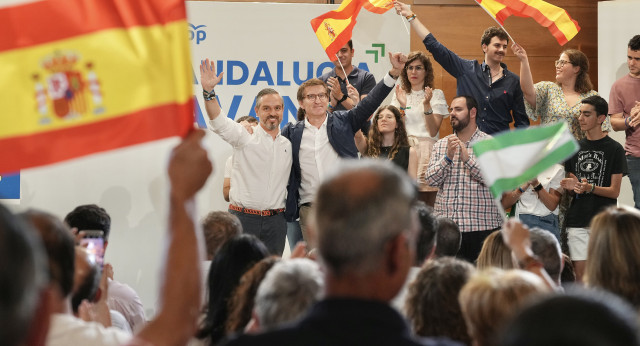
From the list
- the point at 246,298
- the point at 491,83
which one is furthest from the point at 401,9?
the point at 246,298

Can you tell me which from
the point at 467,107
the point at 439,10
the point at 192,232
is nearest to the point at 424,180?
the point at 467,107

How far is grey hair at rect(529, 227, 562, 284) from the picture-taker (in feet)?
11.5

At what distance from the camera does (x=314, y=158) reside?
6.41 m

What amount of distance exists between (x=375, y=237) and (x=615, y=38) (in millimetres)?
7408

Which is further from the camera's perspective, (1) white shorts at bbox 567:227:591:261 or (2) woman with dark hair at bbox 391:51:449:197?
(2) woman with dark hair at bbox 391:51:449:197

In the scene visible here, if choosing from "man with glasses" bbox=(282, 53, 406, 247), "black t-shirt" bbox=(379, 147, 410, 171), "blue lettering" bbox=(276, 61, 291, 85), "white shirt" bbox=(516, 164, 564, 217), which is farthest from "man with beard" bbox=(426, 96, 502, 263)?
"blue lettering" bbox=(276, 61, 291, 85)

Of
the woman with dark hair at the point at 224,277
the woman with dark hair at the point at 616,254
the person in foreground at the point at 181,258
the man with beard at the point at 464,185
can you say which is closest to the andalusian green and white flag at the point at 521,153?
the woman with dark hair at the point at 616,254

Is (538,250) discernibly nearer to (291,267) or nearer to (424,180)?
(291,267)

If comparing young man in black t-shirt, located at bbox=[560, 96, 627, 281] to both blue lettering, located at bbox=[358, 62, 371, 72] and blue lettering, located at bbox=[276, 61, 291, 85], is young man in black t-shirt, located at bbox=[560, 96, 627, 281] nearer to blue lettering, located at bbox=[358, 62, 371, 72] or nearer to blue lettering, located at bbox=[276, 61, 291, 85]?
blue lettering, located at bbox=[358, 62, 371, 72]

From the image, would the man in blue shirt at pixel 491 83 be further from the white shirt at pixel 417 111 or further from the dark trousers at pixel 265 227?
the dark trousers at pixel 265 227

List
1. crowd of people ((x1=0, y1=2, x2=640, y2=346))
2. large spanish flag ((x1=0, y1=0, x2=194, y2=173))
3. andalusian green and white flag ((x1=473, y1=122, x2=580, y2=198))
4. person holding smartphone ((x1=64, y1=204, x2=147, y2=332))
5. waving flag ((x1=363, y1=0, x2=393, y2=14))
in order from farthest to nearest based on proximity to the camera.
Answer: waving flag ((x1=363, y1=0, x2=393, y2=14)) → andalusian green and white flag ((x1=473, y1=122, x2=580, y2=198)) → person holding smartphone ((x1=64, y1=204, x2=147, y2=332)) → large spanish flag ((x1=0, y1=0, x2=194, y2=173)) → crowd of people ((x1=0, y1=2, x2=640, y2=346))

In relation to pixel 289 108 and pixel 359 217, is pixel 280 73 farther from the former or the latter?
pixel 359 217

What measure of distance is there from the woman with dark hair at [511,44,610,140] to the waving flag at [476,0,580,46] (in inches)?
9.5

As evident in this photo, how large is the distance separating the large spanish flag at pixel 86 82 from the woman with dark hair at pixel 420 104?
4.82 metres
